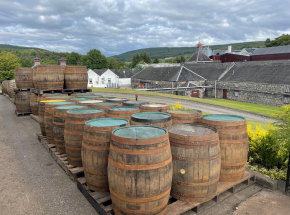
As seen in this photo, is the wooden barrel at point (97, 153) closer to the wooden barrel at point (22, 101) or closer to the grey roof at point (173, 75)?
the wooden barrel at point (22, 101)

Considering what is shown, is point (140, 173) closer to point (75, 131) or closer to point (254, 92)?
point (75, 131)

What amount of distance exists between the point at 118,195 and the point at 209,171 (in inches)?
71.7

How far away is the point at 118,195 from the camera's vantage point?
140 inches

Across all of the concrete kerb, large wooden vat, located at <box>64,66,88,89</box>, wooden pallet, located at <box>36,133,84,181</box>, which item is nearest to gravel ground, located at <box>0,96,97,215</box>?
wooden pallet, located at <box>36,133,84,181</box>

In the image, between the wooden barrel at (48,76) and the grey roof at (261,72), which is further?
the grey roof at (261,72)

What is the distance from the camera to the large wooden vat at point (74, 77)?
443 inches

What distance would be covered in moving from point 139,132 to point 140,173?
32.7 inches

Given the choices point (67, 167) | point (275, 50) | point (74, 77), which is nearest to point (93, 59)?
point (275, 50)

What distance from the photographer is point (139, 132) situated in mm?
3922

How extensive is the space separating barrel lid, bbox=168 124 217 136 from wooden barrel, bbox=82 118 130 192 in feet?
3.71

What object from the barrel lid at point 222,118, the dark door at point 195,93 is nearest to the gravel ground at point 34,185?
the barrel lid at point 222,118

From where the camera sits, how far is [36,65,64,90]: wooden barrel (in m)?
10.5

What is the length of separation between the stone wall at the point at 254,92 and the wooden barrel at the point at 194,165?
29.6 metres

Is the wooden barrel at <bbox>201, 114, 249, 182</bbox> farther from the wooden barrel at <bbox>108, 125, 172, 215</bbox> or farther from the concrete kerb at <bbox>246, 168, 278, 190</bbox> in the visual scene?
the wooden barrel at <bbox>108, 125, 172, 215</bbox>
